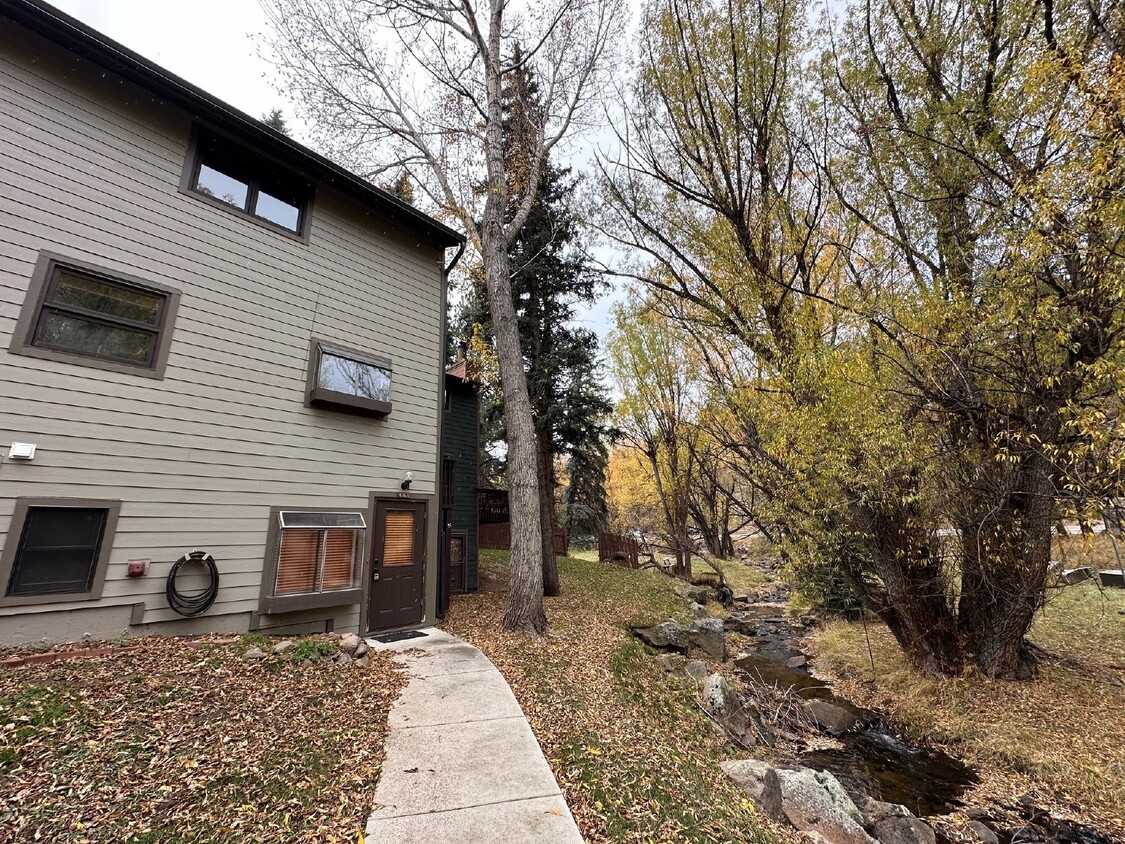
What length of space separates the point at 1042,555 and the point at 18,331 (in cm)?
1282

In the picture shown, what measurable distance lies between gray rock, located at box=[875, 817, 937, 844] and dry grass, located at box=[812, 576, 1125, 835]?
4.09 feet

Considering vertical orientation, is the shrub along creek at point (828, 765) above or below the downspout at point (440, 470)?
below

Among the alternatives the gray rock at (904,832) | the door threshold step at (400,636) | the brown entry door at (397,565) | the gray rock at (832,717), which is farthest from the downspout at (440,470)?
the gray rock at (904,832)

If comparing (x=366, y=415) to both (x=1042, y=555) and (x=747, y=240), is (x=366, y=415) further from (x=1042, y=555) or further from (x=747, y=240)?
(x=1042, y=555)

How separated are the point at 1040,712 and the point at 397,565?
9366 millimetres

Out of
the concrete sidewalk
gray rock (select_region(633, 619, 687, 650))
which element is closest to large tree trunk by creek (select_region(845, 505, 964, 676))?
gray rock (select_region(633, 619, 687, 650))

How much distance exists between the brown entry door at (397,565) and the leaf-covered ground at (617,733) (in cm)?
92

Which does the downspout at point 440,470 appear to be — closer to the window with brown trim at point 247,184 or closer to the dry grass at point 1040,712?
the window with brown trim at point 247,184

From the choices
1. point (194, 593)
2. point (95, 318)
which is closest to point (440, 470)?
point (194, 593)

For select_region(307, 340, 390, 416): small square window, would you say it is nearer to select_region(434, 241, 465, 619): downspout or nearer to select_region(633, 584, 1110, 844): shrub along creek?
select_region(434, 241, 465, 619): downspout

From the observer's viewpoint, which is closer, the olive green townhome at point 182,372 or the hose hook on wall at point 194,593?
the olive green townhome at point 182,372

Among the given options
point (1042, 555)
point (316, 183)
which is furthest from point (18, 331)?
point (1042, 555)

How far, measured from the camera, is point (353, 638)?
19.0ft

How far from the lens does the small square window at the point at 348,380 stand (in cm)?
667
